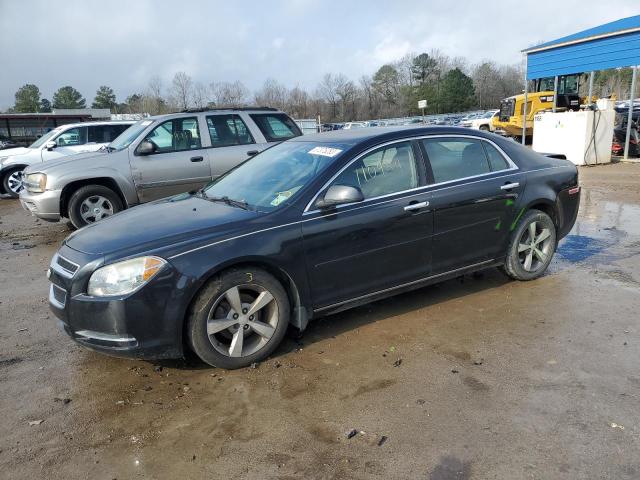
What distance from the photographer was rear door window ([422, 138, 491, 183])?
467 centimetres

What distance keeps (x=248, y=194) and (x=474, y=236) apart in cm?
208

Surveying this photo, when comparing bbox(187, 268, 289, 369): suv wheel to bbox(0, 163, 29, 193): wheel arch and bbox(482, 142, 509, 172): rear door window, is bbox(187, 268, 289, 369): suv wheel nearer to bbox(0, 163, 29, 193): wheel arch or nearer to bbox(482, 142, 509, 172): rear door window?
bbox(482, 142, 509, 172): rear door window

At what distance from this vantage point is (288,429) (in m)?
3.09

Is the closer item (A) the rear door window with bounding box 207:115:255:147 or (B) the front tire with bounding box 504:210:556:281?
(B) the front tire with bounding box 504:210:556:281

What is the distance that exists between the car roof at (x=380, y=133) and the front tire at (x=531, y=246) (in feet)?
3.27

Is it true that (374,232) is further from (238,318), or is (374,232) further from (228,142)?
(228,142)

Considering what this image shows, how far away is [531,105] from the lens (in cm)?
2742

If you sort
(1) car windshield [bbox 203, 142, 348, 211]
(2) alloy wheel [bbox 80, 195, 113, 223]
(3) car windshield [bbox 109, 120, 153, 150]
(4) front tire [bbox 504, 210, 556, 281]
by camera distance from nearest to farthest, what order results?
(1) car windshield [bbox 203, 142, 348, 211], (4) front tire [bbox 504, 210, 556, 281], (2) alloy wheel [bbox 80, 195, 113, 223], (3) car windshield [bbox 109, 120, 153, 150]

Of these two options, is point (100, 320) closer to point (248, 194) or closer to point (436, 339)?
point (248, 194)

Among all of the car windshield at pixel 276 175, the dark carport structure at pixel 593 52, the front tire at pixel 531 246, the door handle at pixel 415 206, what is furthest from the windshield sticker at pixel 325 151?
the dark carport structure at pixel 593 52

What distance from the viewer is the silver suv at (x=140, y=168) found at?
26.7ft

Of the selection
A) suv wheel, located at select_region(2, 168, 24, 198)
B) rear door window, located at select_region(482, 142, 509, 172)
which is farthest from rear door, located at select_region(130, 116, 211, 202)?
suv wheel, located at select_region(2, 168, 24, 198)

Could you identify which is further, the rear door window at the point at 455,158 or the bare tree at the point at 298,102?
the bare tree at the point at 298,102

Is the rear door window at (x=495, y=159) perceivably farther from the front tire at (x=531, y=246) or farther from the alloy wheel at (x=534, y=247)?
the alloy wheel at (x=534, y=247)
